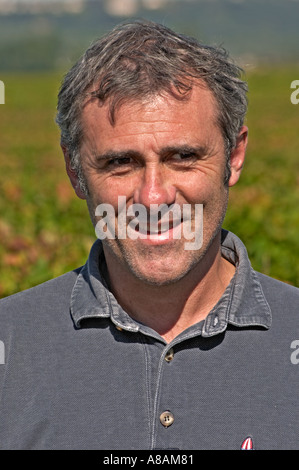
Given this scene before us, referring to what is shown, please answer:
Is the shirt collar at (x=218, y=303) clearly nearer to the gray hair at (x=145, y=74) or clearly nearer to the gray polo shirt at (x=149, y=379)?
the gray polo shirt at (x=149, y=379)

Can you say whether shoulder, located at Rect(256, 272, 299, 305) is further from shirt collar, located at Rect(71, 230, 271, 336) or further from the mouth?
the mouth

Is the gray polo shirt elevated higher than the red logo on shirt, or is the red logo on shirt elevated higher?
the gray polo shirt

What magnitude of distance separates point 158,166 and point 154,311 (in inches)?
19.8

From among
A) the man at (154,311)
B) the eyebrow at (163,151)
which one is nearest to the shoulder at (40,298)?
the man at (154,311)

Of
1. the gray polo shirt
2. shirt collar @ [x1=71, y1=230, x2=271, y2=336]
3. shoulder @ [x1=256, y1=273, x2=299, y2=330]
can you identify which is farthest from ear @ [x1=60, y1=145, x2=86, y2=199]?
shoulder @ [x1=256, y1=273, x2=299, y2=330]

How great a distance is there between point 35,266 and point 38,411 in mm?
2424

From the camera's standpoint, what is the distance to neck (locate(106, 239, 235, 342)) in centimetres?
228

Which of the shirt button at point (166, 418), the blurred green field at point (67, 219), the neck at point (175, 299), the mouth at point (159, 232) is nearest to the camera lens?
the shirt button at point (166, 418)

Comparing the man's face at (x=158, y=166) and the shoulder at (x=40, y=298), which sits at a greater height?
the man's face at (x=158, y=166)

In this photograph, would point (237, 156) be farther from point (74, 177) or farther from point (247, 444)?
point (247, 444)

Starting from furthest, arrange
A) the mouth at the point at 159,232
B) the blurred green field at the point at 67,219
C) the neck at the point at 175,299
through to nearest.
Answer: the blurred green field at the point at 67,219, the neck at the point at 175,299, the mouth at the point at 159,232

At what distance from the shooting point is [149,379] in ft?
6.77

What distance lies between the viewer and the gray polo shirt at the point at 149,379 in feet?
6.63
